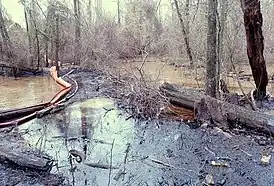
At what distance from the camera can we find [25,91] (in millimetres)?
14117

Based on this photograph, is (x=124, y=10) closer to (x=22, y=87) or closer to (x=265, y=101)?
(x=22, y=87)

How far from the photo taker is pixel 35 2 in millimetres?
18438

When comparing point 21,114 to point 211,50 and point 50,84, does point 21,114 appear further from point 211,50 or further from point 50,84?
point 50,84

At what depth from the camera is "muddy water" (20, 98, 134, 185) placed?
5629mm

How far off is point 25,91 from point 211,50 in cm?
880

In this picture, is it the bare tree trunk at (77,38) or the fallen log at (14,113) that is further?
the bare tree trunk at (77,38)

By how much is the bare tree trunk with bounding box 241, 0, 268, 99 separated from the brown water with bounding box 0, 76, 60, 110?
Result: 7.08 m

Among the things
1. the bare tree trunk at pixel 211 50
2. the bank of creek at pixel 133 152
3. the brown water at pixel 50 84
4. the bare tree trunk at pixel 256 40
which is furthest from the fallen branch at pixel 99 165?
the bare tree trunk at pixel 256 40

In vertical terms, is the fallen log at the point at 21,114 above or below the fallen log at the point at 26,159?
above

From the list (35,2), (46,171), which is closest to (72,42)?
(35,2)

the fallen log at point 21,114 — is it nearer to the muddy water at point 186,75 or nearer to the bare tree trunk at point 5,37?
the muddy water at point 186,75

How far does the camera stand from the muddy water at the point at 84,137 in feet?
18.5

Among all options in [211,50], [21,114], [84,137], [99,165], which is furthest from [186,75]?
[99,165]

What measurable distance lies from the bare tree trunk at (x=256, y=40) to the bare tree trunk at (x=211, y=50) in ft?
4.40
